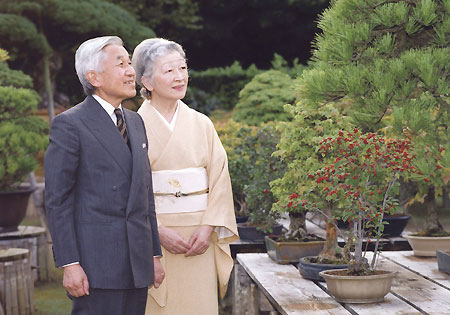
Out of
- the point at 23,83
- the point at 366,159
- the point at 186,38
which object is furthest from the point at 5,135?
the point at 186,38

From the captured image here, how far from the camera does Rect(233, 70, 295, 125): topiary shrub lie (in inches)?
499

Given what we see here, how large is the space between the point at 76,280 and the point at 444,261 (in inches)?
101

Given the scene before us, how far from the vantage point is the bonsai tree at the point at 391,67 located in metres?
4.11

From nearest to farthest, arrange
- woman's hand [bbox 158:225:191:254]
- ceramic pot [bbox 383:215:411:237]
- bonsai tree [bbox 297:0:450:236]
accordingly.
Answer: woman's hand [bbox 158:225:191:254] < bonsai tree [bbox 297:0:450:236] < ceramic pot [bbox 383:215:411:237]

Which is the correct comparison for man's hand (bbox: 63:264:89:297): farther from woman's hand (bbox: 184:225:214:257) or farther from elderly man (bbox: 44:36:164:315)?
woman's hand (bbox: 184:225:214:257)

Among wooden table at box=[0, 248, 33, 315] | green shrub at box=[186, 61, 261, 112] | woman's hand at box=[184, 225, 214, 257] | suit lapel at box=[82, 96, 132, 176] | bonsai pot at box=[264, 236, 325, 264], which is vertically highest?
green shrub at box=[186, 61, 261, 112]

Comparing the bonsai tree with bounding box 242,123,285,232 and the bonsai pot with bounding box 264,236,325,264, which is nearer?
the bonsai pot with bounding box 264,236,325,264

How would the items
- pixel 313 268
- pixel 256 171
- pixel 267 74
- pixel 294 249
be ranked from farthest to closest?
pixel 267 74
pixel 256 171
pixel 294 249
pixel 313 268

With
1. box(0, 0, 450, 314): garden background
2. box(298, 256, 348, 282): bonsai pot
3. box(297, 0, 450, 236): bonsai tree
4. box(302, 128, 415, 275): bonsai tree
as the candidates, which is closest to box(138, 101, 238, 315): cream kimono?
box(302, 128, 415, 275): bonsai tree

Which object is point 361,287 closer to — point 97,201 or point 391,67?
point 391,67

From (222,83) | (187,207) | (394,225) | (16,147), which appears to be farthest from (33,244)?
(222,83)

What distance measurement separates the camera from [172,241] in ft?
11.9

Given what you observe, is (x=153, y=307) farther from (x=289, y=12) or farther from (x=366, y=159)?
(x=289, y=12)

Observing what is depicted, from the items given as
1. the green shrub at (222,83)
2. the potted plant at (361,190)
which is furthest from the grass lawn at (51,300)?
the green shrub at (222,83)
